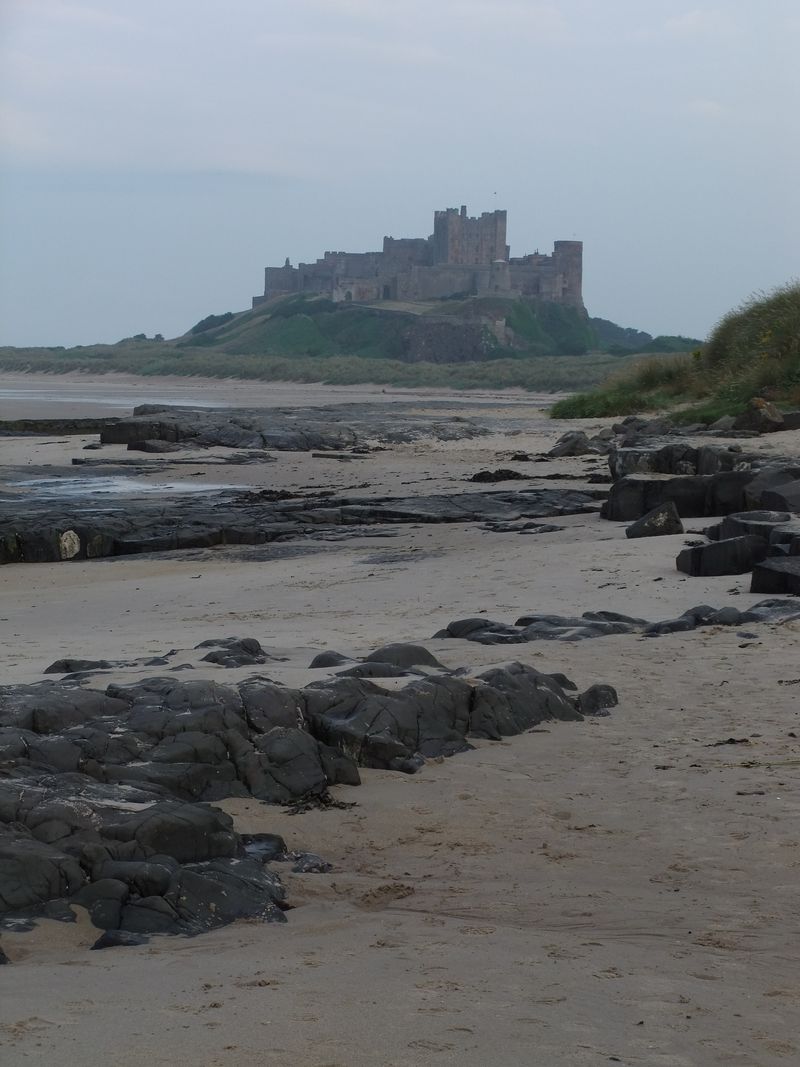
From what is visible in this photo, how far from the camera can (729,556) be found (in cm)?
837

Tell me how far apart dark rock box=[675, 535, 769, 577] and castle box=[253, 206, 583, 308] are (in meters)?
97.4

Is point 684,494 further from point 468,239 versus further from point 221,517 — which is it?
point 468,239

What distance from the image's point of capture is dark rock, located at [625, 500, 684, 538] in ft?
33.8

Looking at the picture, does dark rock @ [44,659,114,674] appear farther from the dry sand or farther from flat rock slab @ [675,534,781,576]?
flat rock slab @ [675,534,781,576]

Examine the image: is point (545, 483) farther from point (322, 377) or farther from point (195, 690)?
point (322, 377)

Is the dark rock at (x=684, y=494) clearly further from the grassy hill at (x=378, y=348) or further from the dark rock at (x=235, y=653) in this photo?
the grassy hill at (x=378, y=348)

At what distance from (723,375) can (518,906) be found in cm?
2073

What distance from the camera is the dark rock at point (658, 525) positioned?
1029cm

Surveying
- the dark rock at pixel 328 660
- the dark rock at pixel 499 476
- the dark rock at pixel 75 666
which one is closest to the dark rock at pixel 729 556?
the dark rock at pixel 328 660

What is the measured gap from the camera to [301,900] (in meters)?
A: 3.60

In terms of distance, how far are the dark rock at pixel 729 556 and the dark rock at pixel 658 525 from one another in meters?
1.80

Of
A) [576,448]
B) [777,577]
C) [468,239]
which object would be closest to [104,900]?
[777,577]

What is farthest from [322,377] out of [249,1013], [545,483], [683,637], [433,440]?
[249,1013]

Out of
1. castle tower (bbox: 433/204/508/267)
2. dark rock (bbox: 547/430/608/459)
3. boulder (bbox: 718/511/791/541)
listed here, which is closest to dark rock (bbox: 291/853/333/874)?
boulder (bbox: 718/511/791/541)
